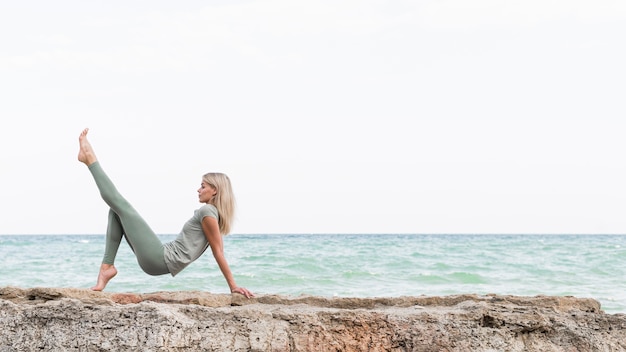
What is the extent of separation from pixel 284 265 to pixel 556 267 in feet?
18.9

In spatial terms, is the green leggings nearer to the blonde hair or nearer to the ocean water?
the blonde hair

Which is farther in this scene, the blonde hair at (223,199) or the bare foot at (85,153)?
the blonde hair at (223,199)

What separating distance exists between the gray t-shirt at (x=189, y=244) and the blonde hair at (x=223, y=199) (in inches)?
2.0

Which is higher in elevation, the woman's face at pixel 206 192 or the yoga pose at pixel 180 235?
the woman's face at pixel 206 192

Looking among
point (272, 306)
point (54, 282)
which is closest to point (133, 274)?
point (54, 282)

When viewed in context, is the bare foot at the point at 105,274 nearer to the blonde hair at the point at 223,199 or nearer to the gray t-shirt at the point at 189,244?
the gray t-shirt at the point at 189,244

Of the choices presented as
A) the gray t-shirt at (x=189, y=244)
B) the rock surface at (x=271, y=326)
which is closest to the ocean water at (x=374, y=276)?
the gray t-shirt at (x=189, y=244)

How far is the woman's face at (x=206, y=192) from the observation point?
4.45 metres

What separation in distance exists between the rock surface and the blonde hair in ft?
2.52

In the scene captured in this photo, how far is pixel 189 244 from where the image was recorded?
445 cm

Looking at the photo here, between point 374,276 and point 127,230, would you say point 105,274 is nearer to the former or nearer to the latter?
point 127,230

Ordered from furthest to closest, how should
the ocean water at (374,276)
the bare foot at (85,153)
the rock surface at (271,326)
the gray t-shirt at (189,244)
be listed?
the ocean water at (374,276) → the gray t-shirt at (189,244) → the bare foot at (85,153) → the rock surface at (271,326)

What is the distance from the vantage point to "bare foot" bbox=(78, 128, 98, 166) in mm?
4027

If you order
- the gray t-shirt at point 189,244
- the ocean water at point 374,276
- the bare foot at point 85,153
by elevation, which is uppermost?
the bare foot at point 85,153
